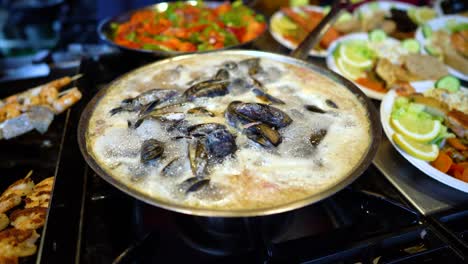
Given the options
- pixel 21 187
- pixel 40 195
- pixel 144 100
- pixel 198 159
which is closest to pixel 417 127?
pixel 198 159

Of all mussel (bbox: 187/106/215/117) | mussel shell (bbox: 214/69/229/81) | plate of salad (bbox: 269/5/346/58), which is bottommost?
plate of salad (bbox: 269/5/346/58)

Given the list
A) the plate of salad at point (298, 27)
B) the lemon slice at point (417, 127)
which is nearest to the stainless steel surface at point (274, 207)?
the lemon slice at point (417, 127)

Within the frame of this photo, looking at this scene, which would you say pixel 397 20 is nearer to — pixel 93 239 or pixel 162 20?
pixel 162 20

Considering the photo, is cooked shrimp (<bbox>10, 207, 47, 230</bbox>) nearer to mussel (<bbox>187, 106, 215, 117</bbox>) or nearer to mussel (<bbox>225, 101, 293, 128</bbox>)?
mussel (<bbox>187, 106, 215, 117</bbox>)

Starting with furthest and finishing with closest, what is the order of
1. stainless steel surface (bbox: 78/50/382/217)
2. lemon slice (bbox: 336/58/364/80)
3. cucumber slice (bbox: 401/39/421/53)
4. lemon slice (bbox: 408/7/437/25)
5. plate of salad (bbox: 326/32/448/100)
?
lemon slice (bbox: 408/7/437/25), cucumber slice (bbox: 401/39/421/53), lemon slice (bbox: 336/58/364/80), plate of salad (bbox: 326/32/448/100), stainless steel surface (bbox: 78/50/382/217)

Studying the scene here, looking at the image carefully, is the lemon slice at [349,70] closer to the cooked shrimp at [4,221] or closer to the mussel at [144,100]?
the mussel at [144,100]

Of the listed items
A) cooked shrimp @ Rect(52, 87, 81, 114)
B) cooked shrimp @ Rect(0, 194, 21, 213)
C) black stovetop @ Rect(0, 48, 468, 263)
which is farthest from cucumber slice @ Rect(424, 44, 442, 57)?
cooked shrimp @ Rect(0, 194, 21, 213)

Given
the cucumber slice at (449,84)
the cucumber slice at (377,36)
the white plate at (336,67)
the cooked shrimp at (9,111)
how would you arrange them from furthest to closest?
the cucumber slice at (377,36) < the white plate at (336,67) < the cucumber slice at (449,84) < the cooked shrimp at (9,111)

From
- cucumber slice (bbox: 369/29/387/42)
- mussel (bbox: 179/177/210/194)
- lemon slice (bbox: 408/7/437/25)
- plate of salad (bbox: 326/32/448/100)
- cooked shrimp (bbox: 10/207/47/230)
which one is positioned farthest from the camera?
lemon slice (bbox: 408/7/437/25)
